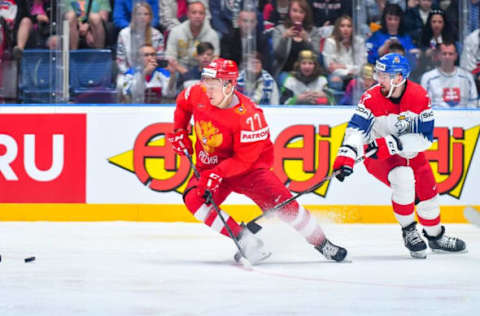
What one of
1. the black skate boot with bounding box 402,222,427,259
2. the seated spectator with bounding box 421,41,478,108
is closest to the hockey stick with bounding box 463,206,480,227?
the black skate boot with bounding box 402,222,427,259

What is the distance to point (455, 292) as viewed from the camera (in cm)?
406

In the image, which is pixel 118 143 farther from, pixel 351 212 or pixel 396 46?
pixel 396 46

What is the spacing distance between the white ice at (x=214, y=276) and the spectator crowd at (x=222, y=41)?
4.12 feet

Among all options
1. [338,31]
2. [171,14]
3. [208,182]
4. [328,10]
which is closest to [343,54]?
[338,31]

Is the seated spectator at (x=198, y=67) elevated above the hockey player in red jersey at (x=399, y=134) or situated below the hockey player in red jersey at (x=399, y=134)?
above

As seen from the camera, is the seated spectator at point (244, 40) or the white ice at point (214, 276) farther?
the seated spectator at point (244, 40)

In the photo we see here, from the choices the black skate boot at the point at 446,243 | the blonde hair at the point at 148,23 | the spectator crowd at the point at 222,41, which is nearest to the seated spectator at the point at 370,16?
the spectator crowd at the point at 222,41

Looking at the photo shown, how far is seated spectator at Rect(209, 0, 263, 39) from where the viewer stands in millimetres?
7191

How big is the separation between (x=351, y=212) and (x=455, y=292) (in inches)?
118

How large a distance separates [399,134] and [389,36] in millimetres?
2248

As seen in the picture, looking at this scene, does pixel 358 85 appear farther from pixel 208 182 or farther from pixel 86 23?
pixel 208 182

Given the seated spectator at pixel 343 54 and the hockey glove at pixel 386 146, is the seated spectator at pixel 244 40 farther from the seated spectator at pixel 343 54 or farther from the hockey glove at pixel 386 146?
the hockey glove at pixel 386 146

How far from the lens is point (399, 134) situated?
17.2ft

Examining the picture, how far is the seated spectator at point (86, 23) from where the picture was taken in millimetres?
7227
